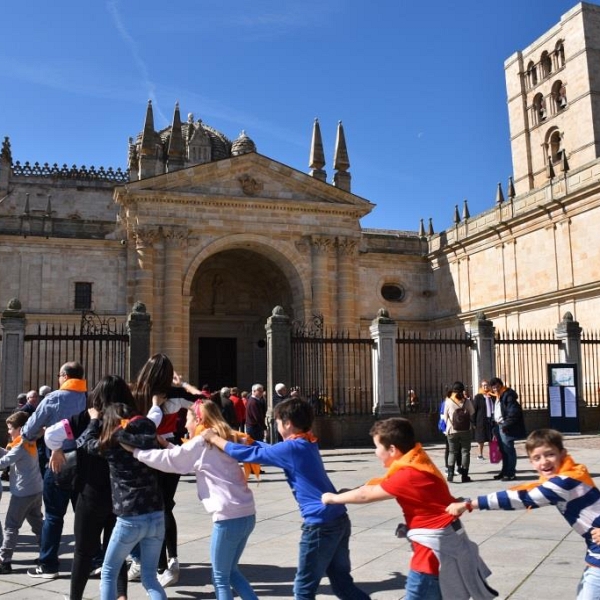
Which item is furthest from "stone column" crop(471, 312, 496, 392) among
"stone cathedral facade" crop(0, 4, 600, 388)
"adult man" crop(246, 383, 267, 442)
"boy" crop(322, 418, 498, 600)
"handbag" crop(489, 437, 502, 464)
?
"boy" crop(322, 418, 498, 600)

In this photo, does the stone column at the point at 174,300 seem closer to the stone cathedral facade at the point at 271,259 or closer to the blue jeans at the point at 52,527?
the stone cathedral facade at the point at 271,259

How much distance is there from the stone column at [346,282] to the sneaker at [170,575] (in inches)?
898

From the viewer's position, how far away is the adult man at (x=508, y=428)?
36.8ft

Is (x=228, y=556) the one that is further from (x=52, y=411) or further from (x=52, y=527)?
(x=52, y=411)

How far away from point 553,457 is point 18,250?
1069 inches

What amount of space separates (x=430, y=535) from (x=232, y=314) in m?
29.0

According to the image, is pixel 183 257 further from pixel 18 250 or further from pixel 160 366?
pixel 160 366

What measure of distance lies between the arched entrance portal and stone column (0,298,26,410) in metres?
14.5

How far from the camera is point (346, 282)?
29.0m

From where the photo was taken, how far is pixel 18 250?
27.4 meters

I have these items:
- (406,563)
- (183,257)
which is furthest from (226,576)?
(183,257)

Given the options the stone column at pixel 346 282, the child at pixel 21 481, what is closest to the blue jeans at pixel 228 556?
the child at pixel 21 481

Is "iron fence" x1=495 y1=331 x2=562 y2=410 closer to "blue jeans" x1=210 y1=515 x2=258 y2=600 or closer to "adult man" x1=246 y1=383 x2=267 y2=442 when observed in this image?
"adult man" x1=246 y1=383 x2=267 y2=442

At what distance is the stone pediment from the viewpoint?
2688cm
